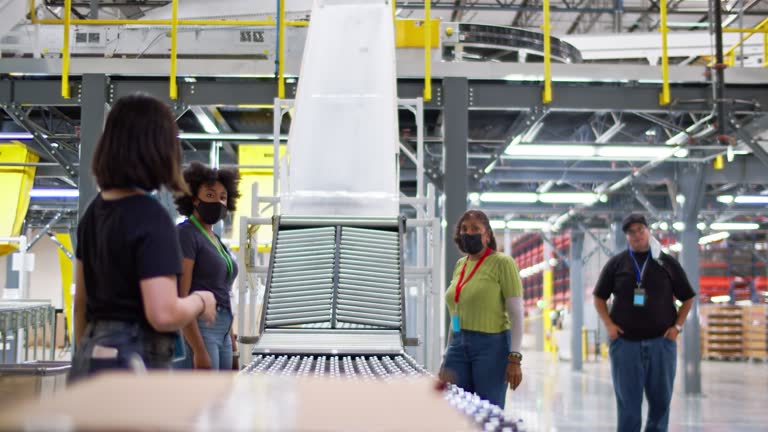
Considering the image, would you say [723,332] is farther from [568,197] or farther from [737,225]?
[568,197]

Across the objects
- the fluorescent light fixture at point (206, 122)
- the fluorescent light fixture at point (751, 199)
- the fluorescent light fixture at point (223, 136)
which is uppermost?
the fluorescent light fixture at point (206, 122)

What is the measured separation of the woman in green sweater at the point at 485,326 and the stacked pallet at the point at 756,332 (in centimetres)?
2331

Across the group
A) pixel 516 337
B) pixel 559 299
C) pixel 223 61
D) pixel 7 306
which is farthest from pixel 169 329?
pixel 559 299

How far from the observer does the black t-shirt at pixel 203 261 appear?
13.5 feet

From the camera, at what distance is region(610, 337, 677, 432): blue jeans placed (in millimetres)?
5574

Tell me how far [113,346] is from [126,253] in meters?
0.27

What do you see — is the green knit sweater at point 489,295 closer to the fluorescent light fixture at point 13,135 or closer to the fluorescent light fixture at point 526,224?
the fluorescent light fixture at point 13,135

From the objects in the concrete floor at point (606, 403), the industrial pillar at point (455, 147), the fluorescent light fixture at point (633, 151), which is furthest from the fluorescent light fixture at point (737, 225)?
the industrial pillar at point (455, 147)

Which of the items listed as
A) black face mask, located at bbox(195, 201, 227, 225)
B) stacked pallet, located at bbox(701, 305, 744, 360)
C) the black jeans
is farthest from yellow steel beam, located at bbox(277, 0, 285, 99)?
stacked pallet, located at bbox(701, 305, 744, 360)

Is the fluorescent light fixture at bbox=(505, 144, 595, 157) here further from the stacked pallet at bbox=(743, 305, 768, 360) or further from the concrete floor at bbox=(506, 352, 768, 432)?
the stacked pallet at bbox=(743, 305, 768, 360)

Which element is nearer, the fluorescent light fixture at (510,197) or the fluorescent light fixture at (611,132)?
the fluorescent light fixture at (611,132)

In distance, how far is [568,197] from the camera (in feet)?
56.9

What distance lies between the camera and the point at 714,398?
12938 mm

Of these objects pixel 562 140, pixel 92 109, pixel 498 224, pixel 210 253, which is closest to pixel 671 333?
pixel 210 253
